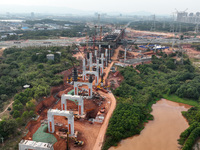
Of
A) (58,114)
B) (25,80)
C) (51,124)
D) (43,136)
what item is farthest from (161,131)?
(25,80)

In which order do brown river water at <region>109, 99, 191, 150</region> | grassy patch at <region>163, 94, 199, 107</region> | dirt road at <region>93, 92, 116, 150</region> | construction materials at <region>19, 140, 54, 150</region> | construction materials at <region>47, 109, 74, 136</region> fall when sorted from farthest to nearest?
1. grassy patch at <region>163, 94, 199, 107</region>
2. brown river water at <region>109, 99, 191, 150</region>
3. construction materials at <region>47, 109, 74, 136</region>
4. dirt road at <region>93, 92, 116, 150</region>
5. construction materials at <region>19, 140, 54, 150</region>

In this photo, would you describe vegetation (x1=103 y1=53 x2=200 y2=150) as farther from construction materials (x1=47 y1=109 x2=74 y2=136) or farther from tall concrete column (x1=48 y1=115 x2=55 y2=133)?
tall concrete column (x1=48 y1=115 x2=55 y2=133)

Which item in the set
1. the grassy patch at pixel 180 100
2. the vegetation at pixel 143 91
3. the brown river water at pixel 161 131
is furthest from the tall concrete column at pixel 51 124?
the grassy patch at pixel 180 100

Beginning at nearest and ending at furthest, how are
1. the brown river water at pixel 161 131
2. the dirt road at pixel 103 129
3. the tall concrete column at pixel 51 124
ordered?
the dirt road at pixel 103 129
the tall concrete column at pixel 51 124
the brown river water at pixel 161 131

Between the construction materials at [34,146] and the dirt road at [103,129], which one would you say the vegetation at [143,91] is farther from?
the construction materials at [34,146]

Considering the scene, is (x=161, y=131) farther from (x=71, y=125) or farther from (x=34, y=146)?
(x=34, y=146)

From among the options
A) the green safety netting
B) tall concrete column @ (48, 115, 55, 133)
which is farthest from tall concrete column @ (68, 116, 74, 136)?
tall concrete column @ (48, 115, 55, 133)

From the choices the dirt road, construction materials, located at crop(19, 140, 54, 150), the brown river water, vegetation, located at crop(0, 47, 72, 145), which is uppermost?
vegetation, located at crop(0, 47, 72, 145)
